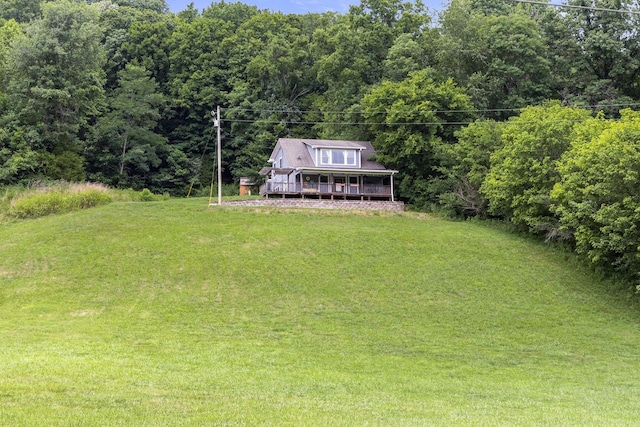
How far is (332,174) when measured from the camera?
43344 millimetres

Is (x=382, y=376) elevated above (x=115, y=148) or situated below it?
below

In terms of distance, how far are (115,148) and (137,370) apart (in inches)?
1912

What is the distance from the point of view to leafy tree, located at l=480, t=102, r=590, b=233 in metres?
29.5

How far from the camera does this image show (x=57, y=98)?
4575 centimetres

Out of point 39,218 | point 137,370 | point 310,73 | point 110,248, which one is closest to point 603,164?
point 137,370

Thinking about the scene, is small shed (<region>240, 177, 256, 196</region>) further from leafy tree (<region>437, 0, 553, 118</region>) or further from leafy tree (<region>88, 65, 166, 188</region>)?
leafy tree (<region>437, 0, 553, 118</region>)

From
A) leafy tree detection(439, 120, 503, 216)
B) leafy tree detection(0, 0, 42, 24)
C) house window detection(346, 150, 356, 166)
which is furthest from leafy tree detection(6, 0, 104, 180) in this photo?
leafy tree detection(439, 120, 503, 216)

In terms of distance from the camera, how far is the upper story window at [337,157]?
4272 centimetres

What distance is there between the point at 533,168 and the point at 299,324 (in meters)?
17.2

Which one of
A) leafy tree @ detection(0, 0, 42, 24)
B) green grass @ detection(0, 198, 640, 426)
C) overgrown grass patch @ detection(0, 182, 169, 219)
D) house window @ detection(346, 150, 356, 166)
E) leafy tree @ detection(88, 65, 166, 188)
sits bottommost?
green grass @ detection(0, 198, 640, 426)

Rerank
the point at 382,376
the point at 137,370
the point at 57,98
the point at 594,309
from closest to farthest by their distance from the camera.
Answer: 1. the point at 137,370
2. the point at 382,376
3. the point at 594,309
4. the point at 57,98

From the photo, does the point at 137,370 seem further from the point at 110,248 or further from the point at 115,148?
the point at 115,148

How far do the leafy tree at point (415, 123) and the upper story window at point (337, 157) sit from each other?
92.1 inches

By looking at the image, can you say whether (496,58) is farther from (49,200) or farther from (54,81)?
(54,81)
